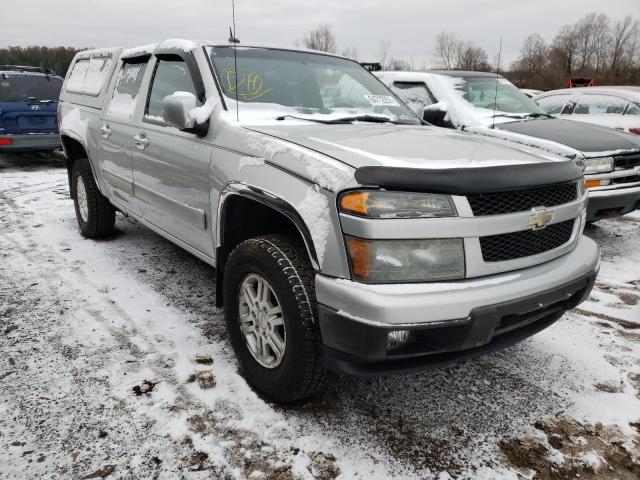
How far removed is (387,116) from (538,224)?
141 cm

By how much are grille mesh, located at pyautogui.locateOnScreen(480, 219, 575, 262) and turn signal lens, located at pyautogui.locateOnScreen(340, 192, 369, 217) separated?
19.8 inches

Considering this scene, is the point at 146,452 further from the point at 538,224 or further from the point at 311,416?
the point at 538,224

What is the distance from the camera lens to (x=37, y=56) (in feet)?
186

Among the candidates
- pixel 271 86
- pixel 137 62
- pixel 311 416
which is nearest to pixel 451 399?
pixel 311 416

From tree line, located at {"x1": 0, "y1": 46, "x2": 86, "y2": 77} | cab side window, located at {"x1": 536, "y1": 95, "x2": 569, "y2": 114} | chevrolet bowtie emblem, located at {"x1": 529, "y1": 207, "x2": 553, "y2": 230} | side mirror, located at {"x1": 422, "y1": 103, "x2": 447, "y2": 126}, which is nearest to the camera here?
chevrolet bowtie emblem, located at {"x1": 529, "y1": 207, "x2": 553, "y2": 230}

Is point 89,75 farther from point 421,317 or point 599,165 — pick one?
point 599,165

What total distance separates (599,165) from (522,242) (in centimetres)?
328

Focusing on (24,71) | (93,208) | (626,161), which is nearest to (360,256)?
(93,208)

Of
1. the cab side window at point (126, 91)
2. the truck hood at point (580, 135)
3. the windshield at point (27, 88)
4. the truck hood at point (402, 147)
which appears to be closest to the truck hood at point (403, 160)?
the truck hood at point (402, 147)

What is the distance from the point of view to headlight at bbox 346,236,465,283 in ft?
6.14

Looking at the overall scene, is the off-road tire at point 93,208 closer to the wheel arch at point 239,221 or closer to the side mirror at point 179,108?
the side mirror at point 179,108

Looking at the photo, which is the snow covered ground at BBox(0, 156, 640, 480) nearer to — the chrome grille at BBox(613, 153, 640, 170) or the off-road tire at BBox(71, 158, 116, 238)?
the off-road tire at BBox(71, 158, 116, 238)

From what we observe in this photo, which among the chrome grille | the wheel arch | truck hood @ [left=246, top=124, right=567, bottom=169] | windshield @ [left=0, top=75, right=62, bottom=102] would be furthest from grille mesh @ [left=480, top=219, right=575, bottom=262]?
windshield @ [left=0, top=75, right=62, bottom=102]

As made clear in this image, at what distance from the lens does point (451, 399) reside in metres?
2.51
